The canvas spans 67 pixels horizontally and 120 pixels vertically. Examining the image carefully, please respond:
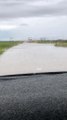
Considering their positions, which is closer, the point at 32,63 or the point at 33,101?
→ the point at 33,101

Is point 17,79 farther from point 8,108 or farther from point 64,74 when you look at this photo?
point 8,108

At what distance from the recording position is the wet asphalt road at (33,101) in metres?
1.35

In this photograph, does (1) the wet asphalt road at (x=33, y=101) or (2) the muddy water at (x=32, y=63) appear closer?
(1) the wet asphalt road at (x=33, y=101)

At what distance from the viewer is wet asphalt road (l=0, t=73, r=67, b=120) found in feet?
4.42

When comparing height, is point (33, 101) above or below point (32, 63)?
above

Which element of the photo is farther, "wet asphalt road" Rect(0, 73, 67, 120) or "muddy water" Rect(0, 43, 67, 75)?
"muddy water" Rect(0, 43, 67, 75)

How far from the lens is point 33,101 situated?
1.40m

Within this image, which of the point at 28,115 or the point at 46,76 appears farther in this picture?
the point at 46,76

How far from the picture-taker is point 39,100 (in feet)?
4.63

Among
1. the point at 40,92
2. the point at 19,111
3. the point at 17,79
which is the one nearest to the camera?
the point at 19,111

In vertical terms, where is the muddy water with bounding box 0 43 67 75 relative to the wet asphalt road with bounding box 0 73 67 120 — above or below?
below

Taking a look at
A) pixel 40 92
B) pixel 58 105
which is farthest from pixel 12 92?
pixel 58 105

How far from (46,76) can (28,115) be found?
0.52 m

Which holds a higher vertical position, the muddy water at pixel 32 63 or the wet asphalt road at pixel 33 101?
the wet asphalt road at pixel 33 101
